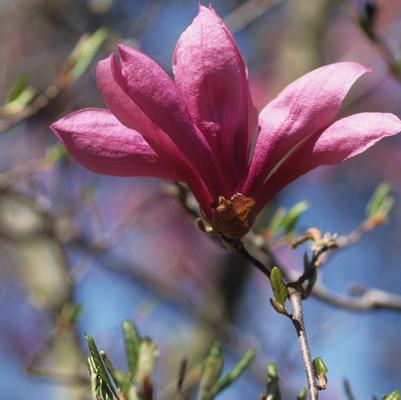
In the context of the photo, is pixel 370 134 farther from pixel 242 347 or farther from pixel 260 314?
pixel 260 314

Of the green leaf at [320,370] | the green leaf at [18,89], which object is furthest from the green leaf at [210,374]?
the green leaf at [18,89]

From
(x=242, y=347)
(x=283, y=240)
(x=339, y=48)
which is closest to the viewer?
(x=283, y=240)

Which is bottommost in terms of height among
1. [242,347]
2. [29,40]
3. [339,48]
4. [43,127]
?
[242,347]

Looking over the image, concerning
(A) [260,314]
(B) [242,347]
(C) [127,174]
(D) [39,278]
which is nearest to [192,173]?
(C) [127,174]

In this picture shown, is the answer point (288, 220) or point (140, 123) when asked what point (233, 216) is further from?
point (288, 220)

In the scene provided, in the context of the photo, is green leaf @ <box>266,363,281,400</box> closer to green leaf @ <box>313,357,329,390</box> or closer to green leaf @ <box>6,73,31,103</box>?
green leaf @ <box>313,357,329,390</box>

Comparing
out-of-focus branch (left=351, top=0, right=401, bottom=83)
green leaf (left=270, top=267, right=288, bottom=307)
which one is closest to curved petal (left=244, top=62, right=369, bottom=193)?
green leaf (left=270, top=267, right=288, bottom=307)
